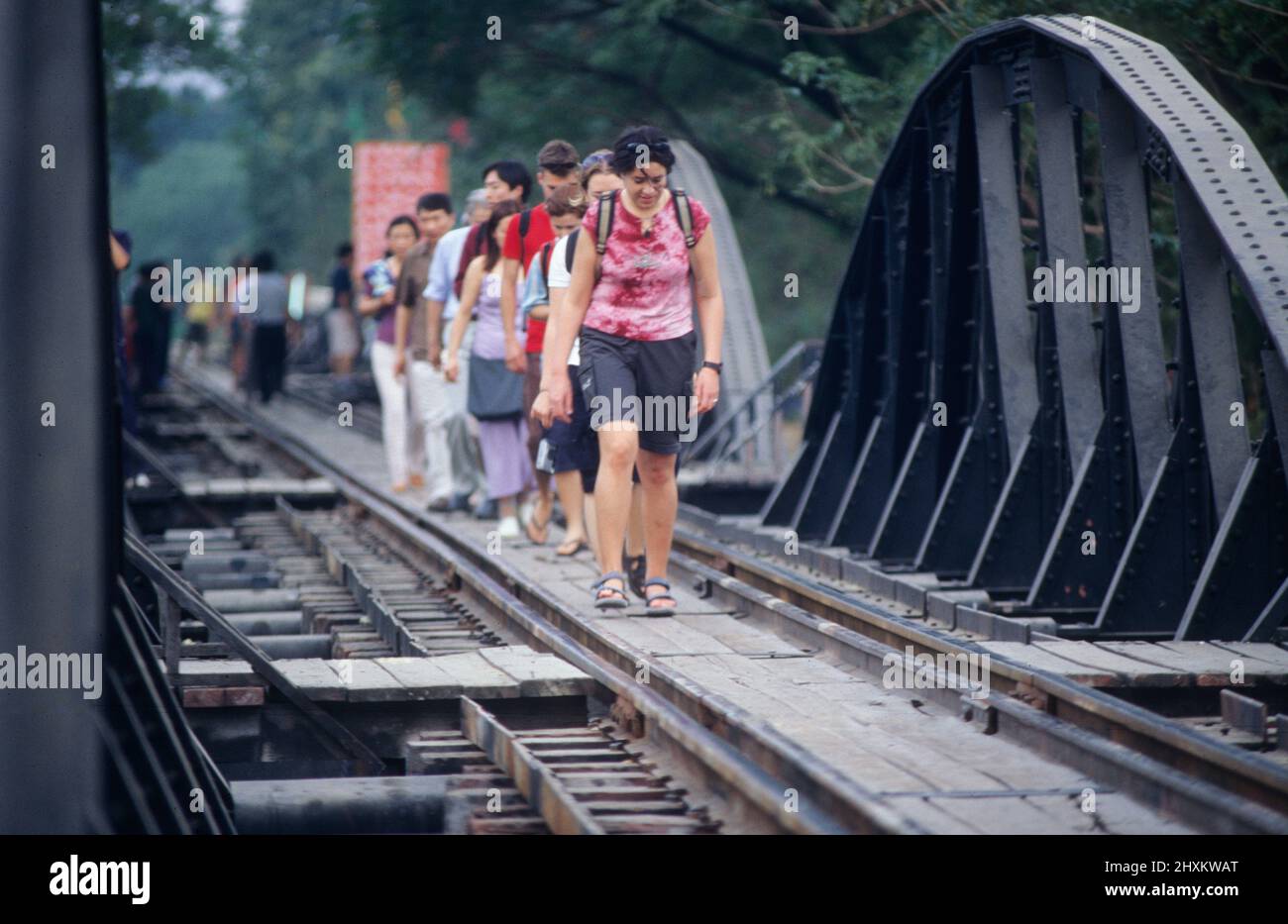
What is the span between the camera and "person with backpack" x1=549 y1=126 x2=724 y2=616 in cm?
796

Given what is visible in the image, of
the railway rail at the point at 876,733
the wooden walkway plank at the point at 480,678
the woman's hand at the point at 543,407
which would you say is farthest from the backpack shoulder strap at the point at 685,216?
the wooden walkway plank at the point at 480,678

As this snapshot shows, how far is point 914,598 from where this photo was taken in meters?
8.81

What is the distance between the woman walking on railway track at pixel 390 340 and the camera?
14.2 m

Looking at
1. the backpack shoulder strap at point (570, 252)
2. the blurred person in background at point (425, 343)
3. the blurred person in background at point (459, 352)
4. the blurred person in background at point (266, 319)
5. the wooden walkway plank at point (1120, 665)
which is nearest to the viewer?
the wooden walkway plank at point (1120, 665)

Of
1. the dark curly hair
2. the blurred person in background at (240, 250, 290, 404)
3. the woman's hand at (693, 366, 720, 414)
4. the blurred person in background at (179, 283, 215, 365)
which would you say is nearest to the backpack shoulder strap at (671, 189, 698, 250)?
the dark curly hair

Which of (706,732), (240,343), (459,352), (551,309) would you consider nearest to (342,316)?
(240,343)

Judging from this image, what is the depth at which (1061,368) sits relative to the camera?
8.60 m

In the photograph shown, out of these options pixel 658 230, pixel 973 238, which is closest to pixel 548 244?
pixel 658 230

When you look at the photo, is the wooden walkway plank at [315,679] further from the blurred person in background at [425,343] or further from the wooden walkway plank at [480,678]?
the blurred person in background at [425,343]

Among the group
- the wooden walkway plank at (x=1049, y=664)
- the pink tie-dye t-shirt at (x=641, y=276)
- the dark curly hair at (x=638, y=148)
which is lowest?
the wooden walkway plank at (x=1049, y=664)

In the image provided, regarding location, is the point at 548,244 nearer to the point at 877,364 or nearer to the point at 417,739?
the point at 877,364

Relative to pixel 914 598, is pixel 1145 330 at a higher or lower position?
higher

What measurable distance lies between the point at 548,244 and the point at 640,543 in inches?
57.0
